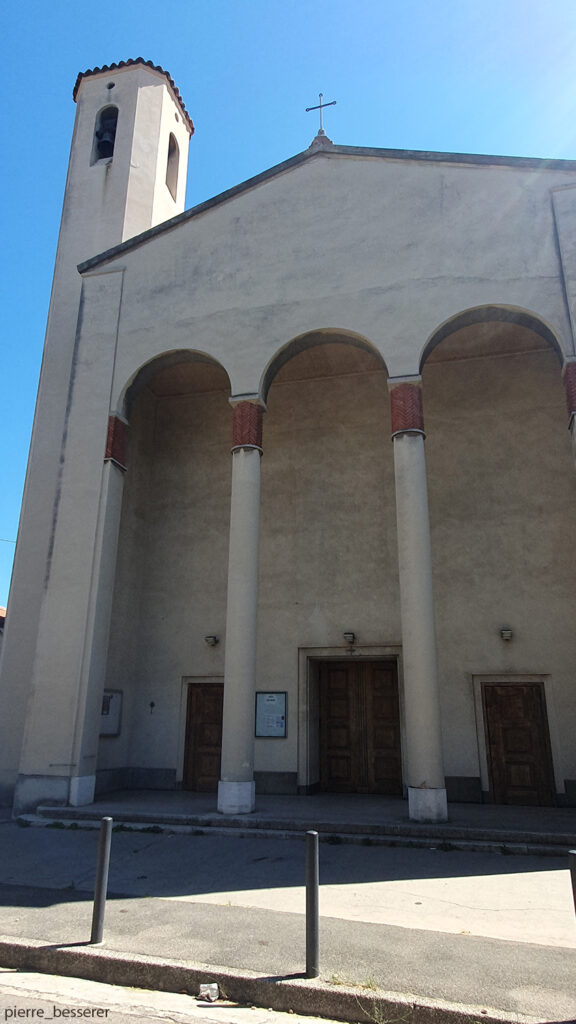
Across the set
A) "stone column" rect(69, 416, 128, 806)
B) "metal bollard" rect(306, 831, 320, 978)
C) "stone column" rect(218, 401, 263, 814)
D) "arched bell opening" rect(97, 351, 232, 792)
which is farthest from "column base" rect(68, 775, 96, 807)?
"metal bollard" rect(306, 831, 320, 978)

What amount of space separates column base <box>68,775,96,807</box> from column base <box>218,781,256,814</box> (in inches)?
101

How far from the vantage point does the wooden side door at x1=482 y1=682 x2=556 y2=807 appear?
12008 millimetres

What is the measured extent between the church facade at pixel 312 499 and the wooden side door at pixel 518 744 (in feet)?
0.17

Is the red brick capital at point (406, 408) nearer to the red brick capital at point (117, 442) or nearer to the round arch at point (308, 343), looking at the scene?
the round arch at point (308, 343)

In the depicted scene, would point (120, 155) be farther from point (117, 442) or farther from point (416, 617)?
point (416, 617)

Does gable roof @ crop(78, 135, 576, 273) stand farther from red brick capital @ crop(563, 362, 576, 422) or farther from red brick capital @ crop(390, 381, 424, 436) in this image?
red brick capital @ crop(390, 381, 424, 436)

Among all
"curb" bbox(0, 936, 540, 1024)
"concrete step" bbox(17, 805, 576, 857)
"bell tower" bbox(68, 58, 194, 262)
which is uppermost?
"bell tower" bbox(68, 58, 194, 262)

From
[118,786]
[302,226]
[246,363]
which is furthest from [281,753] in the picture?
[302,226]

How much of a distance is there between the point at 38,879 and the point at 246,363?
349 inches

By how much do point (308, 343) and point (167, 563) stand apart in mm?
5873

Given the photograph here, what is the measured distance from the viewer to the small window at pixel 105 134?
57.0 ft

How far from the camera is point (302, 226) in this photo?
519 inches

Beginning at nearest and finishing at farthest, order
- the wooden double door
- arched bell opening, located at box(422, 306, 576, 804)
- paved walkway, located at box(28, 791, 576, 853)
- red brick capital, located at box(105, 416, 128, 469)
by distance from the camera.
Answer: paved walkway, located at box(28, 791, 576, 853), arched bell opening, located at box(422, 306, 576, 804), red brick capital, located at box(105, 416, 128, 469), the wooden double door

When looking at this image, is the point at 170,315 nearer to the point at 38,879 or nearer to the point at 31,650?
the point at 31,650
